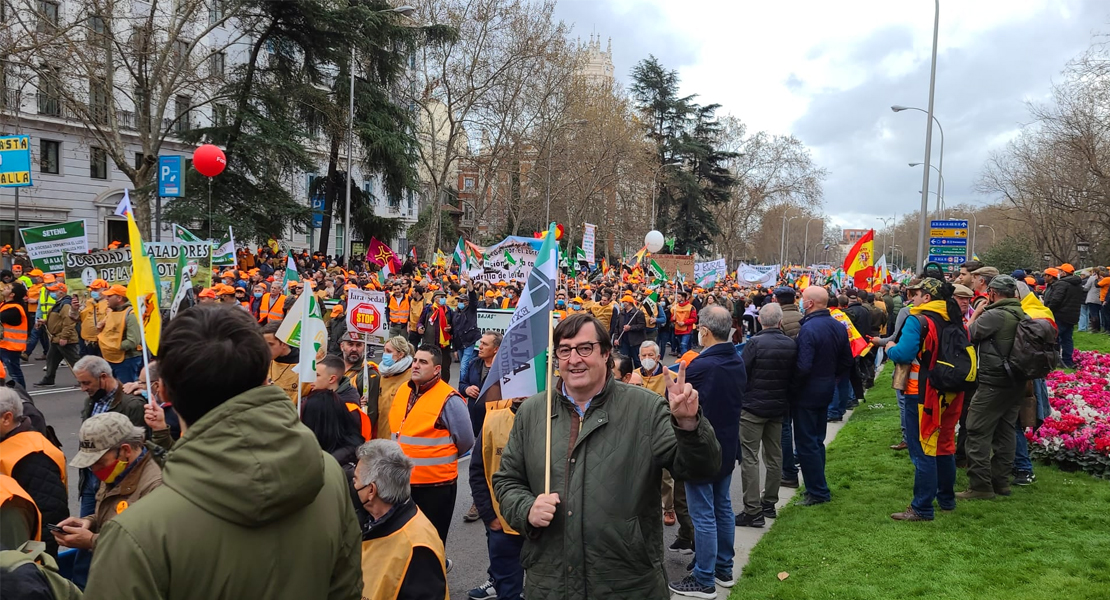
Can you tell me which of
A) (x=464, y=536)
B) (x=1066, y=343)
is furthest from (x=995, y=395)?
(x=1066, y=343)

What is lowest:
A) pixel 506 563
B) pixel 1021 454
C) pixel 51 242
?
pixel 506 563

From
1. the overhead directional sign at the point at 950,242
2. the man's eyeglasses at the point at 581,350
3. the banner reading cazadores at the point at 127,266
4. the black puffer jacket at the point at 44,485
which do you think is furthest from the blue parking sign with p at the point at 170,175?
the overhead directional sign at the point at 950,242

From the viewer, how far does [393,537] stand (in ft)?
11.3

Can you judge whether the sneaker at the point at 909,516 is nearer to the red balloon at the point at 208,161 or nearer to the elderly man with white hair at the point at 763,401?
the elderly man with white hair at the point at 763,401

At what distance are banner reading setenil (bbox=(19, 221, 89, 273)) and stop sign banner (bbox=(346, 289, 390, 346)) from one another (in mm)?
8865

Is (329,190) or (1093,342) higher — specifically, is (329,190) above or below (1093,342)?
above

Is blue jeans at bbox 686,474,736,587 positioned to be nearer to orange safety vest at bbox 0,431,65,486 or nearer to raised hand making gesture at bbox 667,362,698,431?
raised hand making gesture at bbox 667,362,698,431

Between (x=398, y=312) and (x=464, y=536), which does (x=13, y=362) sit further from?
(x=464, y=536)

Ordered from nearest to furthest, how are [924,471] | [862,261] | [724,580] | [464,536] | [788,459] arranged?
[724,580]
[924,471]
[464,536]
[788,459]
[862,261]

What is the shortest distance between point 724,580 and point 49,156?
38.5 m

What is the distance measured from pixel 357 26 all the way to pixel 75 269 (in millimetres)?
21321

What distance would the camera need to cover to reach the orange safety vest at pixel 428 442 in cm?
509

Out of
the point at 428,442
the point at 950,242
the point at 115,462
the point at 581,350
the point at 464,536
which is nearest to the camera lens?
the point at 581,350

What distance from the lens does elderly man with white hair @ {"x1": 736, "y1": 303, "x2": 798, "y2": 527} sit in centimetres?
678
